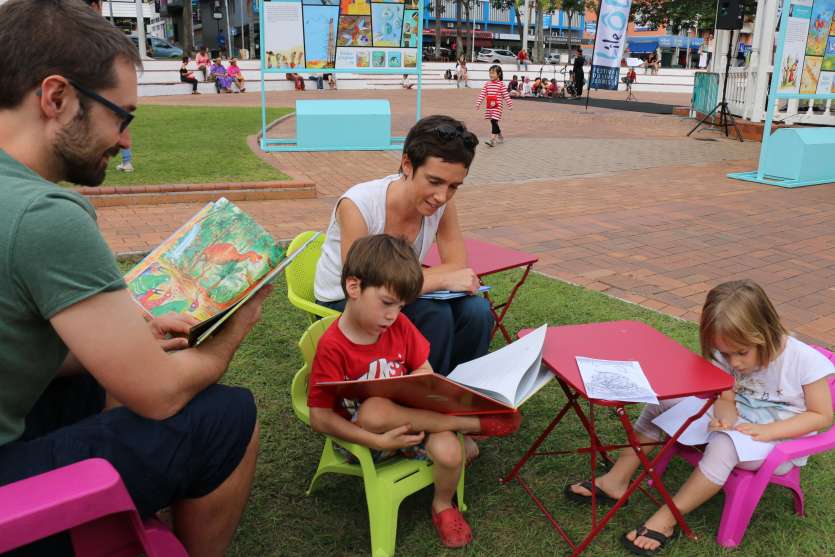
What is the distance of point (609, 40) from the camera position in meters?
17.6

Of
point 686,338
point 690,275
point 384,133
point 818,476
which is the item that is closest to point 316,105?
point 384,133

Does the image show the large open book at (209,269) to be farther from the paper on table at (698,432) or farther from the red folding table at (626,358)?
the paper on table at (698,432)

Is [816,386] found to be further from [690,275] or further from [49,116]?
[690,275]

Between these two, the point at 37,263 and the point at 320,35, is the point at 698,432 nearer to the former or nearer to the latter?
the point at 37,263

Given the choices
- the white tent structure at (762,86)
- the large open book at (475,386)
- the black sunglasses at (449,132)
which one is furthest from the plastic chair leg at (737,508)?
the white tent structure at (762,86)

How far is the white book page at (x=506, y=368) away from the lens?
2090mm

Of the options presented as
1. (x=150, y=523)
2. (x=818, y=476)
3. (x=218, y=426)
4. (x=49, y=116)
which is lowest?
(x=818, y=476)

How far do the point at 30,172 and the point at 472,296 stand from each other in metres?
1.73

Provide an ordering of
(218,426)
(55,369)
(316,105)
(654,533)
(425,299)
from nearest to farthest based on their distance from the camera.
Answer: (55,369), (218,426), (654,533), (425,299), (316,105)

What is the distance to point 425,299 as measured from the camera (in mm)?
2680

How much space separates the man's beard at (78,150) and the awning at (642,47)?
2899 inches

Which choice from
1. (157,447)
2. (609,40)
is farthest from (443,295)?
(609,40)

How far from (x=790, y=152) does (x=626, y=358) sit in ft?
26.6

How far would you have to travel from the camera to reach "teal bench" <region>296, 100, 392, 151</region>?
10.9 m
